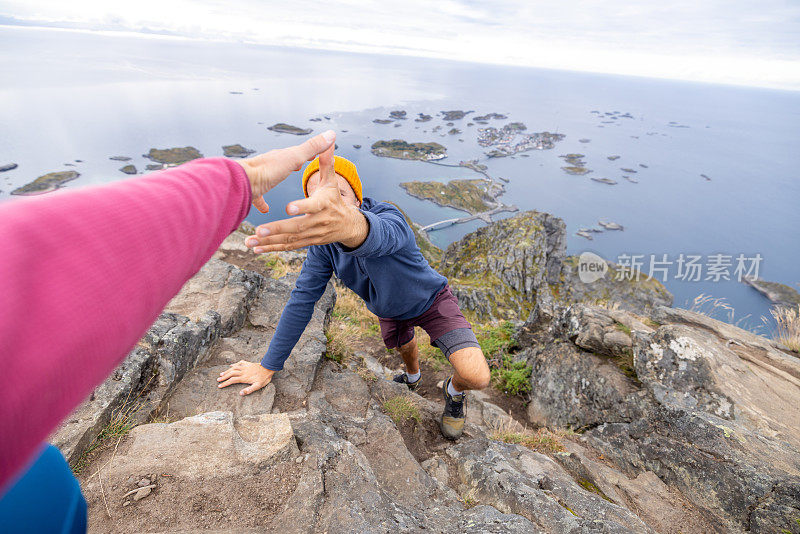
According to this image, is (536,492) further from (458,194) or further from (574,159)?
(574,159)

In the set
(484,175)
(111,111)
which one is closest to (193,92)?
(111,111)

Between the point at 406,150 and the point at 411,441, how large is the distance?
10595cm

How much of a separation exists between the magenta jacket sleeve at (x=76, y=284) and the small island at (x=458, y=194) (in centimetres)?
8132

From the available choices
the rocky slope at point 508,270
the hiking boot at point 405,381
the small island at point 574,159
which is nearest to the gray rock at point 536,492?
the hiking boot at point 405,381

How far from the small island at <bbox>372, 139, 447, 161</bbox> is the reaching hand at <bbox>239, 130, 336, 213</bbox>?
103826mm

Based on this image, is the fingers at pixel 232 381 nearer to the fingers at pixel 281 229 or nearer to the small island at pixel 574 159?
the fingers at pixel 281 229

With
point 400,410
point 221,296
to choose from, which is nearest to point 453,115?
point 221,296

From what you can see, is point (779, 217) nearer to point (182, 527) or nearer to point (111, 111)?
point (182, 527)

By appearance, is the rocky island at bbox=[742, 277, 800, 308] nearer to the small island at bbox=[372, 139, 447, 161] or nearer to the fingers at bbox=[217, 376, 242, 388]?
the small island at bbox=[372, 139, 447, 161]

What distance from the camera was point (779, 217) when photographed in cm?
8650

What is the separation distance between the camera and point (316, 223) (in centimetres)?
195

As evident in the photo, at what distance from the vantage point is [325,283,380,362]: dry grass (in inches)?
218

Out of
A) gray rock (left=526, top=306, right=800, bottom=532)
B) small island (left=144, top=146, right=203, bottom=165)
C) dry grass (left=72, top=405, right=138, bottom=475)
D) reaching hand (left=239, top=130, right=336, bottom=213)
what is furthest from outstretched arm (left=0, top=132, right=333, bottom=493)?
small island (left=144, top=146, right=203, bottom=165)

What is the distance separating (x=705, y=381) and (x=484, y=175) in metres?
97.7
